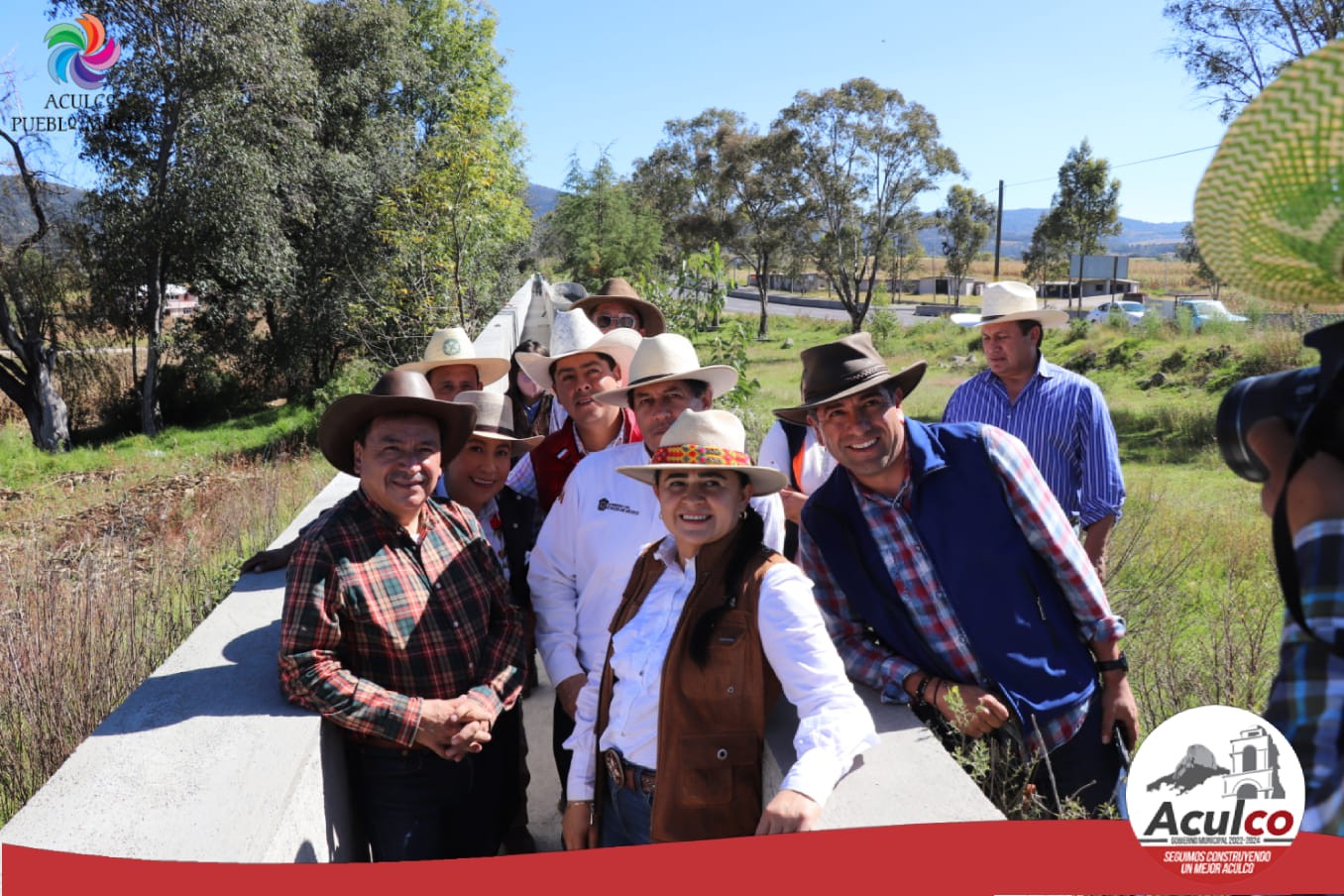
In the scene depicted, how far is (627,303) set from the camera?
241 inches

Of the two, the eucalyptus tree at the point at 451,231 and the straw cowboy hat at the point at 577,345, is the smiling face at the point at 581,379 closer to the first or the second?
the straw cowboy hat at the point at 577,345

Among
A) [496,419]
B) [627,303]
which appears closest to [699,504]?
[496,419]

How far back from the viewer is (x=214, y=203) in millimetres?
21078

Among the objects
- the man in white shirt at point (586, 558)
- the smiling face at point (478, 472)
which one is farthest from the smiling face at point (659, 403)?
the smiling face at point (478, 472)

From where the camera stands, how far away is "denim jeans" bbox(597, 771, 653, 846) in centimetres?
226

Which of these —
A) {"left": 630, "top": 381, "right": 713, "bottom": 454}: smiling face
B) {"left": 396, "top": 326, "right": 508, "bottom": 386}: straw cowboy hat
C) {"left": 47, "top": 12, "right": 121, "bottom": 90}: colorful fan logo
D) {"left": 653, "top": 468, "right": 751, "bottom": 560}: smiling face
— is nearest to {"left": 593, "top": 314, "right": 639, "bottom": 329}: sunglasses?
{"left": 396, "top": 326, "right": 508, "bottom": 386}: straw cowboy hat

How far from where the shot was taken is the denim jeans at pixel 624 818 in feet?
7.41

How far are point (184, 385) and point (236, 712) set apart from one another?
2704 centimetres

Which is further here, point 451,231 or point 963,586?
point 451,231

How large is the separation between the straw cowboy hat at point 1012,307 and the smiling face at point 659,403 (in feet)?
5.77

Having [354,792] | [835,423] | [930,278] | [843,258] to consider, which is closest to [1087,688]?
[835,423]

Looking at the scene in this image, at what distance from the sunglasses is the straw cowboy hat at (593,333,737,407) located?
247 centimetres

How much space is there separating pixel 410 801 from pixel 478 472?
3.97ft

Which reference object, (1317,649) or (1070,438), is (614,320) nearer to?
(1070,438)
